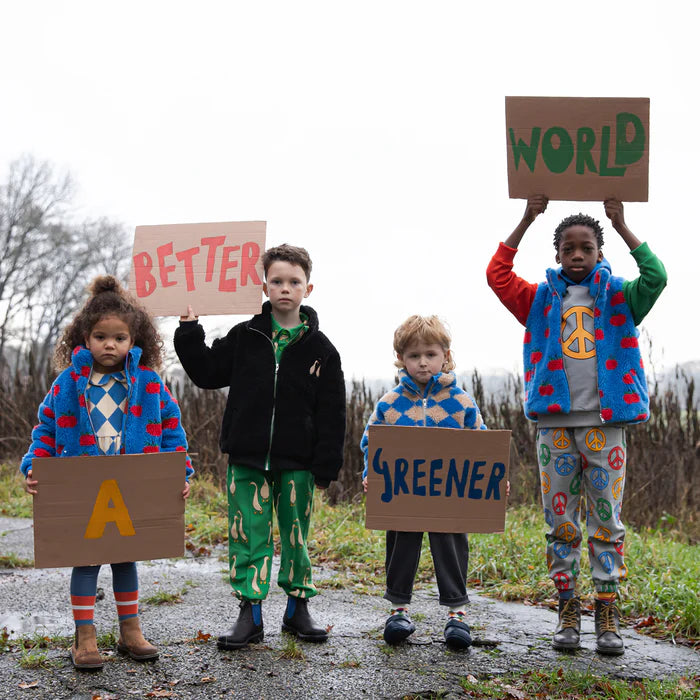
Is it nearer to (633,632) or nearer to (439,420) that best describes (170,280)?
(439,420)

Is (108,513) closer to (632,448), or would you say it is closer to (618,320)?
(618,320)

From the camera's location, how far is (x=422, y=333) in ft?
12.2

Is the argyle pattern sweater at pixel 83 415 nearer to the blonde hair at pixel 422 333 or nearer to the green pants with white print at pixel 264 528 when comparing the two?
the green pants with white print at pixel 264 528

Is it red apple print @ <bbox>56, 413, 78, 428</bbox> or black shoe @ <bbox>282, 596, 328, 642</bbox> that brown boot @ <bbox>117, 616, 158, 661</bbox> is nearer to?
black shoe @ <bbox>282, 596, 328, 642</bbox>

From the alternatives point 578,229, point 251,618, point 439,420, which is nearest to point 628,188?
point 578,229

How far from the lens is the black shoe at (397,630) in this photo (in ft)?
11.8

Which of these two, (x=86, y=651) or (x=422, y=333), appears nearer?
(x=86, y=651)

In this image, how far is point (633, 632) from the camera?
4.18 metres

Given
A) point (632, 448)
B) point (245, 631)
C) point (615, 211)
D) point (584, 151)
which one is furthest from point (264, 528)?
point (632, 448)

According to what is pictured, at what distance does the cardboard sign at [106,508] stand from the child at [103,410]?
3.8 inches

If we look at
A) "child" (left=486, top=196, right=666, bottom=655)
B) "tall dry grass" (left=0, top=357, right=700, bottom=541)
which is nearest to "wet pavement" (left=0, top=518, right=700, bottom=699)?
"child" (left=486, top=196, right=666, bottom=655)

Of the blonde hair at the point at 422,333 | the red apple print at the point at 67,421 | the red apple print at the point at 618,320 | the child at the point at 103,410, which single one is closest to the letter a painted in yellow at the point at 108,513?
the child at the point at 103,410

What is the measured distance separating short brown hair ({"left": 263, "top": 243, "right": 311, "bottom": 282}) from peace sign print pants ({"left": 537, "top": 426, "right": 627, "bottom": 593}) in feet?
4.51

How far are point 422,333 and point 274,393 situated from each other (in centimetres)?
73
